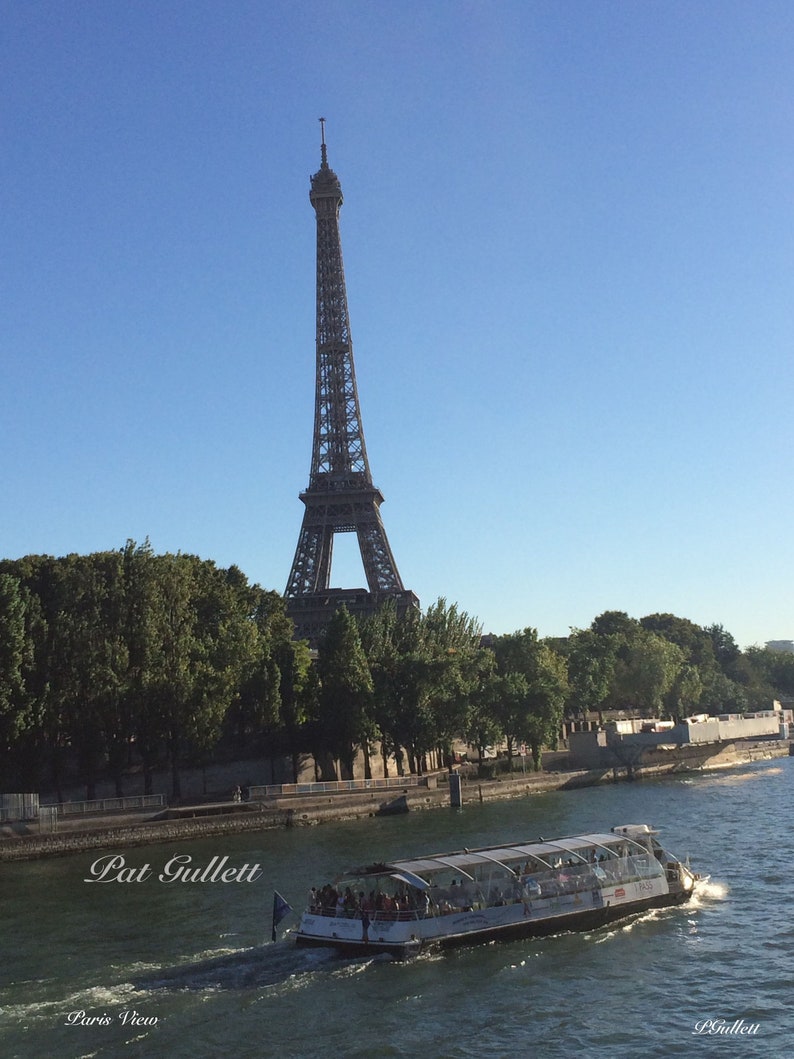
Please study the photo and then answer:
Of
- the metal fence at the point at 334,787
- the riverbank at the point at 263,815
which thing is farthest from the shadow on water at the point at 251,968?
the metal fence at the point at 334,787

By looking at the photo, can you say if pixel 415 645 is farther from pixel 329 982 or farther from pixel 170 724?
pixel 329 982

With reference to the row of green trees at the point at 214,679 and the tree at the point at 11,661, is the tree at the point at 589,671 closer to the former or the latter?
the row of green trees at the point at 214,679

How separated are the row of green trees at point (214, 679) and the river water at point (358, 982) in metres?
20.0

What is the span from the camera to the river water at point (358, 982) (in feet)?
76.1

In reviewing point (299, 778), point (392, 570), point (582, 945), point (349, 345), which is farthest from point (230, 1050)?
point (349, 345)

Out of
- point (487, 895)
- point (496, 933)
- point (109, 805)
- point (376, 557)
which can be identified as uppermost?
point (376, 557)

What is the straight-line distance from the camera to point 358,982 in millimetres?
27672

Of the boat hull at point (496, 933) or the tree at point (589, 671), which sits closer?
the boat hull at point (496, 933)

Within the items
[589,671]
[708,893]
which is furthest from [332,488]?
[708,893]

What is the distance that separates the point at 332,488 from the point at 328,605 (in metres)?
15.9

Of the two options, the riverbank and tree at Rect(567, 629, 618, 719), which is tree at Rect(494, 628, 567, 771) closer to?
the riverbank

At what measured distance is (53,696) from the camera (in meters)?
62.2

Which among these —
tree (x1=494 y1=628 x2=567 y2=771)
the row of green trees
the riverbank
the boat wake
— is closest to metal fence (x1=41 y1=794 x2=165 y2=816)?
the riverbank

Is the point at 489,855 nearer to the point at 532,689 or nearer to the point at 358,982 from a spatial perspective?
the point at 358,982
